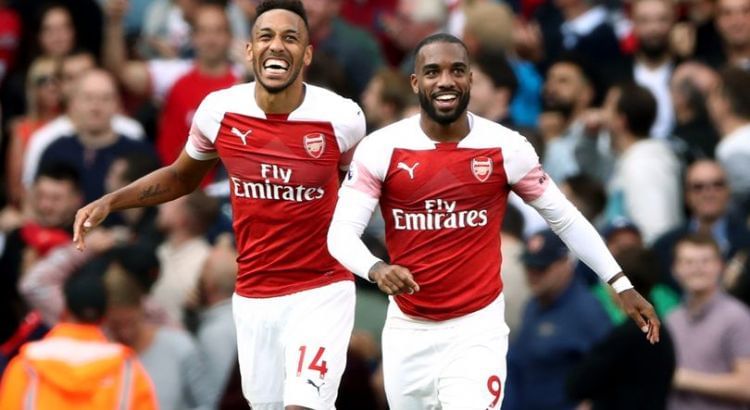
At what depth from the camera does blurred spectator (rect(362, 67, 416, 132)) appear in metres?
15.5

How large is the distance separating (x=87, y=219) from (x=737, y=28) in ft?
25.6

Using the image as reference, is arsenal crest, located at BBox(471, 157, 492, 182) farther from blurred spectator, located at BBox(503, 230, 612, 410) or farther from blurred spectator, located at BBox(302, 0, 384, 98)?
blurred spectator, located at BBox(302, 0, 384, 98)

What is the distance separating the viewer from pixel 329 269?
400 inches

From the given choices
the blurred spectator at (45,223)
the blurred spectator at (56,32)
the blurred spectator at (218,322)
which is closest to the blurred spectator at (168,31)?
the blurred spectator at (56,32)

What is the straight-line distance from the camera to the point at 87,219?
987 cm

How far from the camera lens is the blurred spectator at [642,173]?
14633 mm

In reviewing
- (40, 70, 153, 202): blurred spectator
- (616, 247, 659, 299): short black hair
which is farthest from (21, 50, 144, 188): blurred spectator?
(616, 247, 659, 299): short black hair

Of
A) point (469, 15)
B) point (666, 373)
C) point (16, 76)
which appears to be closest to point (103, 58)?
point (16, 76)

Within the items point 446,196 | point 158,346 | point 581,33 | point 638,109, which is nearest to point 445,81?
point 446,196

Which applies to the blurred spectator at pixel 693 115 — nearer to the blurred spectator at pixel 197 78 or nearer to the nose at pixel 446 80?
the blurred spectator at pixel 197 78

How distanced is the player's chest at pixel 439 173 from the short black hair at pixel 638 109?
5231 mm

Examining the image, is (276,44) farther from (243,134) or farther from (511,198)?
(511,198)

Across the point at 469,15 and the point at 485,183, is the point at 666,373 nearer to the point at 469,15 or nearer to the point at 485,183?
the point at 485,183

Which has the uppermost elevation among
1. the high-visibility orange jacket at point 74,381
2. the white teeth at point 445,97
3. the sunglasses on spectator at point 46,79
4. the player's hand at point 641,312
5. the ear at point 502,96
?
the sunglasses on spectator at point 46,79
